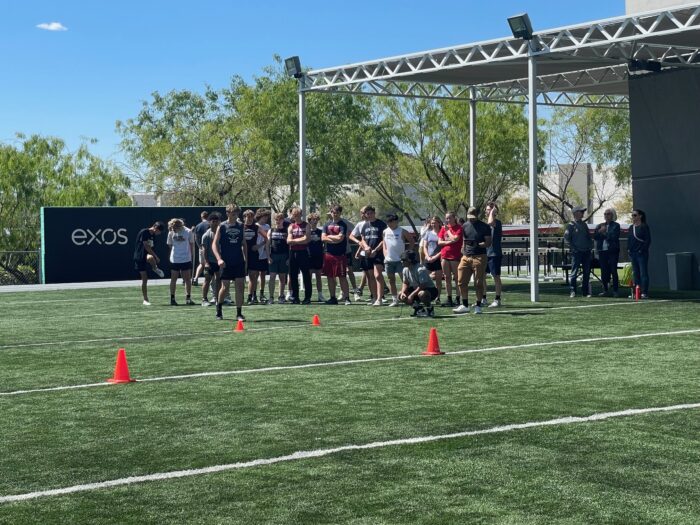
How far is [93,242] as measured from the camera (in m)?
34.8

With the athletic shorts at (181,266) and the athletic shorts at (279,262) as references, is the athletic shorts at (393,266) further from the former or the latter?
the athletic shorts at (181,266)

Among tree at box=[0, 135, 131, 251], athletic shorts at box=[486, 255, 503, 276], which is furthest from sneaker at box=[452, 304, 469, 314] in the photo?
tree at box=[0, 135, 131, 251]

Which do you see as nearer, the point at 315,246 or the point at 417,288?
the point at 417,288

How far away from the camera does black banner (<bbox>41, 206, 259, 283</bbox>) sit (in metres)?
34.2

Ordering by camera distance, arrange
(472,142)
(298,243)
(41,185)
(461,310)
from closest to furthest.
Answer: (461,310)
(298,243)
(472,142)
(41,185)

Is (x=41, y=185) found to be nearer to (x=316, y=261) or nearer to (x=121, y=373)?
(x=316, y=261)

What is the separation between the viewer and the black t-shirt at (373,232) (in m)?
20.5

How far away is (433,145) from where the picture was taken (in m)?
60.0

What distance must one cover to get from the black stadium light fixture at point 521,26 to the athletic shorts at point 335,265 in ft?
16.8

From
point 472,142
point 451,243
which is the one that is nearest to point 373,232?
point 451,243

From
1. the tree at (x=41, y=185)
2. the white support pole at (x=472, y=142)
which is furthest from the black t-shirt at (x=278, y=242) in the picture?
the tree at (x=41, y=185)

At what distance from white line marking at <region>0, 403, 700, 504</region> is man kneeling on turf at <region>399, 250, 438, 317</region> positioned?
8.88 meters

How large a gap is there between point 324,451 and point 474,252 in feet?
35.9

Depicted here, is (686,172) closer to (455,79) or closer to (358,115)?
(455,79)
